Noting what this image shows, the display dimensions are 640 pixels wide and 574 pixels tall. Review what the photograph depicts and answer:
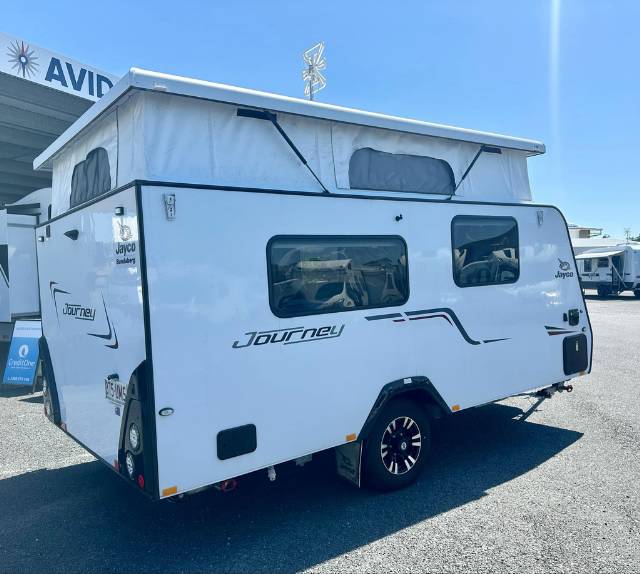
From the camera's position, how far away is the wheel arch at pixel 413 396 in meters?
4.24

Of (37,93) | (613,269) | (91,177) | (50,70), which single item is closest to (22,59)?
(50,70)

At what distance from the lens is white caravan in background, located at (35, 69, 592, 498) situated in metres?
3.32

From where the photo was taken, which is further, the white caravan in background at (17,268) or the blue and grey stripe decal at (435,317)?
the white caravan in background at (17,268)

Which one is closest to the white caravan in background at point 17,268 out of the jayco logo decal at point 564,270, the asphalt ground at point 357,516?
the asphalt ground at point 357,516

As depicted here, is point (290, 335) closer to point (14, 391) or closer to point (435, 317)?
point (435, 317)

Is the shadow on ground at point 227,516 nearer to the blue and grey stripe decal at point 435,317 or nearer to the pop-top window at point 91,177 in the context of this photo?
the blue and grey stripe decal at point 435,317

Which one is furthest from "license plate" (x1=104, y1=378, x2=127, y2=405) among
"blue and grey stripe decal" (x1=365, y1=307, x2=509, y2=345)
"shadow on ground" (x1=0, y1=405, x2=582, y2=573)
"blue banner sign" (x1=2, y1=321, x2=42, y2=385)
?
"blue banner sign" (x1=2, y1=321, x2=42, y2=385)

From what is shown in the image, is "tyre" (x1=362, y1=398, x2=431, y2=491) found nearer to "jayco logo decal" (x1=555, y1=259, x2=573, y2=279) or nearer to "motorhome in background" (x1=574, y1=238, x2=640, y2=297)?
"jayco logo decal" (x1=555, y1=259, x2=573, y2=279)

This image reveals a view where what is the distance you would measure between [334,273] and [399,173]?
1260mm

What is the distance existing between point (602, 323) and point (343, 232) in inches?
580

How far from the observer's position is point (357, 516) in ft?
13.4

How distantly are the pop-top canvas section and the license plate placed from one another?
1.41m

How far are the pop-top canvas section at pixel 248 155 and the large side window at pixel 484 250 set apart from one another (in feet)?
1.00

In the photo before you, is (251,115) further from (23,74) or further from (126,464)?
(23,74)
